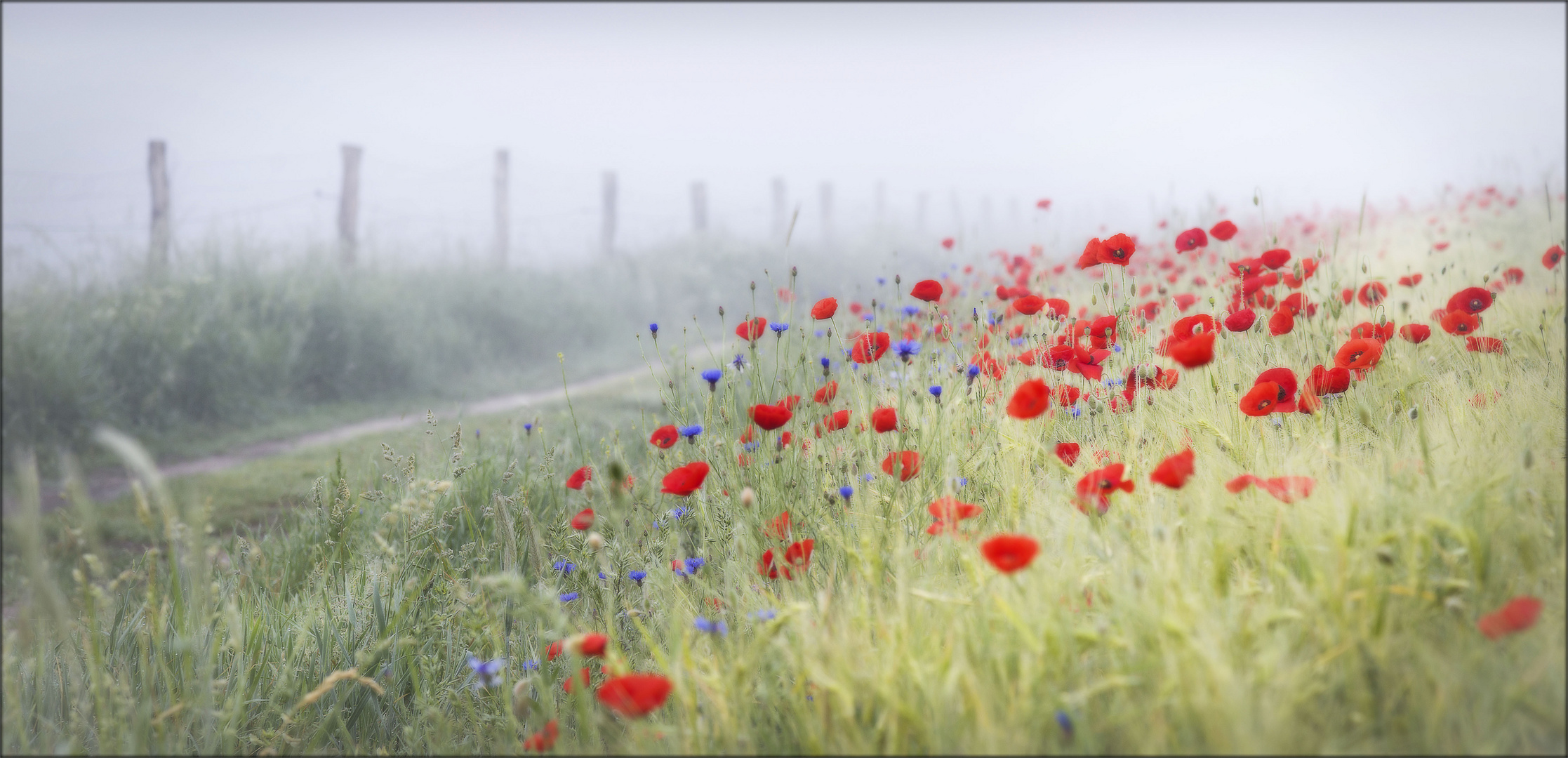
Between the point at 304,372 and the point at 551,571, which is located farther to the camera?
the point at 304,372

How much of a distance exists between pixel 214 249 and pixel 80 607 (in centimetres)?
651

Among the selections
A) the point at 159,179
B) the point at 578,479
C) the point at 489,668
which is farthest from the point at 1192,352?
the point at 159,179

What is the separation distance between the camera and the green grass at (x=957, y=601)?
1.00 metres

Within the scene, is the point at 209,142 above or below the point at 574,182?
above

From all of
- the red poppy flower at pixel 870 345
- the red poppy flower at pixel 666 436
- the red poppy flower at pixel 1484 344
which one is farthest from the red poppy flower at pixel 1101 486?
the red poppy flower at pixel 1484 344

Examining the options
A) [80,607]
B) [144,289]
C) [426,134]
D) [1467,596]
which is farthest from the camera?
[426,134]

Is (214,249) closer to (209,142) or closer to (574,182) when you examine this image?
(574,182)

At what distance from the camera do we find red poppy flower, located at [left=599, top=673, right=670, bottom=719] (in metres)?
0.99

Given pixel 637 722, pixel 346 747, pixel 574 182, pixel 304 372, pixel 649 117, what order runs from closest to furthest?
pixel 637 722 → pixel 346 747 → pixel 304 372 → pixel 574 182 → pixel 649 117

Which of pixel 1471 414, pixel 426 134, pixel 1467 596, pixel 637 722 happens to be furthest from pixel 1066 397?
pixel 426 134

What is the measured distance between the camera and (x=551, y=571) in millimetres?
2055

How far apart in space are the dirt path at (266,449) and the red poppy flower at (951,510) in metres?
2.85

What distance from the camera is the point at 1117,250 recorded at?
2033 mm

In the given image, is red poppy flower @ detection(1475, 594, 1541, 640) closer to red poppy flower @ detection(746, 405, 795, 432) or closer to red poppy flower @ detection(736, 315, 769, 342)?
red poppy flower @ detection(746, 405, 795, 432)
